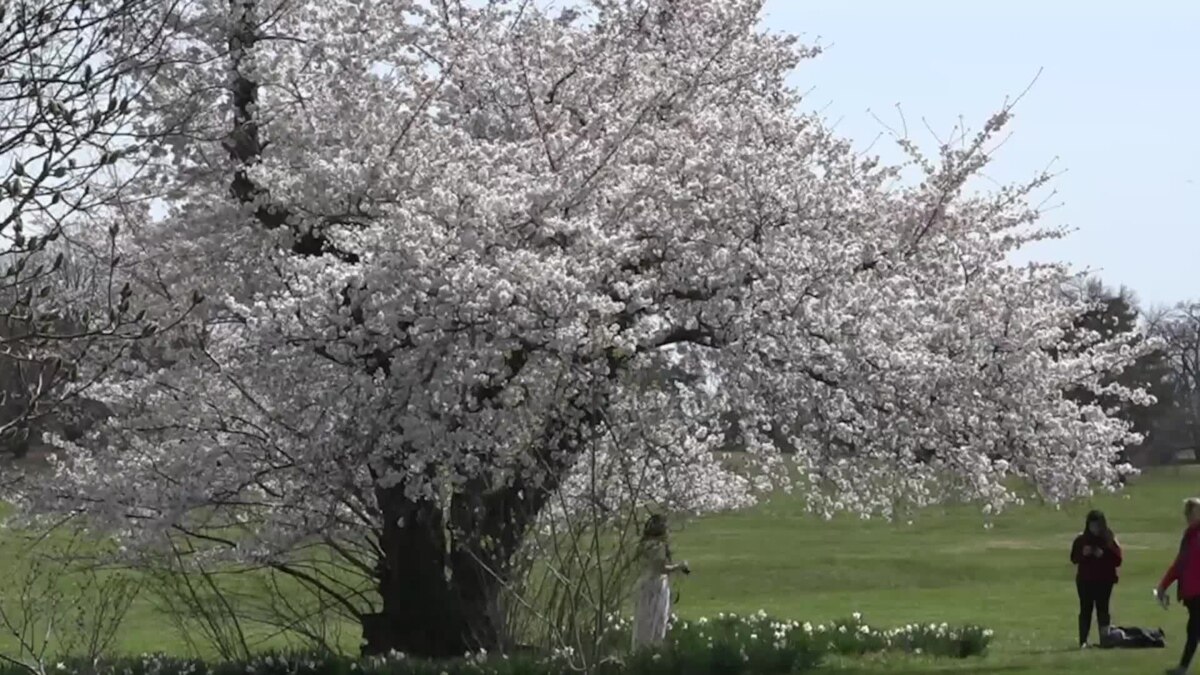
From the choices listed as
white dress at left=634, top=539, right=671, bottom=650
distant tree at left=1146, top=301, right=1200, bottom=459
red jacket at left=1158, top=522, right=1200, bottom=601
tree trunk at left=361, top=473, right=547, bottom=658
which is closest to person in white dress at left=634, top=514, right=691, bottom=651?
white dress at left=634, top=539, right=671, bottom=650

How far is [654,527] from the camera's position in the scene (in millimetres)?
13898

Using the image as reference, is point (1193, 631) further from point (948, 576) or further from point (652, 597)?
point (948, 576)

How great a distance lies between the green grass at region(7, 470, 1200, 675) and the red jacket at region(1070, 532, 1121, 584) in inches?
18.9

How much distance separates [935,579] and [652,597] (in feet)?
65.9

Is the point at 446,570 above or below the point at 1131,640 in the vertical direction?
above

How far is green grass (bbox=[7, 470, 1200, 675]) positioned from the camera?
55.8 ft

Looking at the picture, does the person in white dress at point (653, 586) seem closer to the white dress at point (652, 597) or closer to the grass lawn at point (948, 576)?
A: the white dress at point (652, 597)

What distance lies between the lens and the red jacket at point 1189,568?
14211 millimetres

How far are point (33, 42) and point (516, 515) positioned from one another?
763cm

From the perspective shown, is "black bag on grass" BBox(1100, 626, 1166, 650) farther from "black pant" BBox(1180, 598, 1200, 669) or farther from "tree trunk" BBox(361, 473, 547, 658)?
"tree trunk" BBox(361, 473, 547, 658)

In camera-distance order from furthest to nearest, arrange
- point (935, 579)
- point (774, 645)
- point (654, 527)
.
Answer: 1. point (935, 579)
2. point (774, 645)
3. point (654, 527)

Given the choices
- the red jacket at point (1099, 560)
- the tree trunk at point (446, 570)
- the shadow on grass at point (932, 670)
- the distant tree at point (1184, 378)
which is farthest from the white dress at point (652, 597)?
the distant tree at point (1184, 378)

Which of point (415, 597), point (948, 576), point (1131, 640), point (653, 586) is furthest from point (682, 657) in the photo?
point (948, 576)

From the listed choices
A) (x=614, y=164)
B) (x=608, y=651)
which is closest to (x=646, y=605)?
(x=608, y=651)
